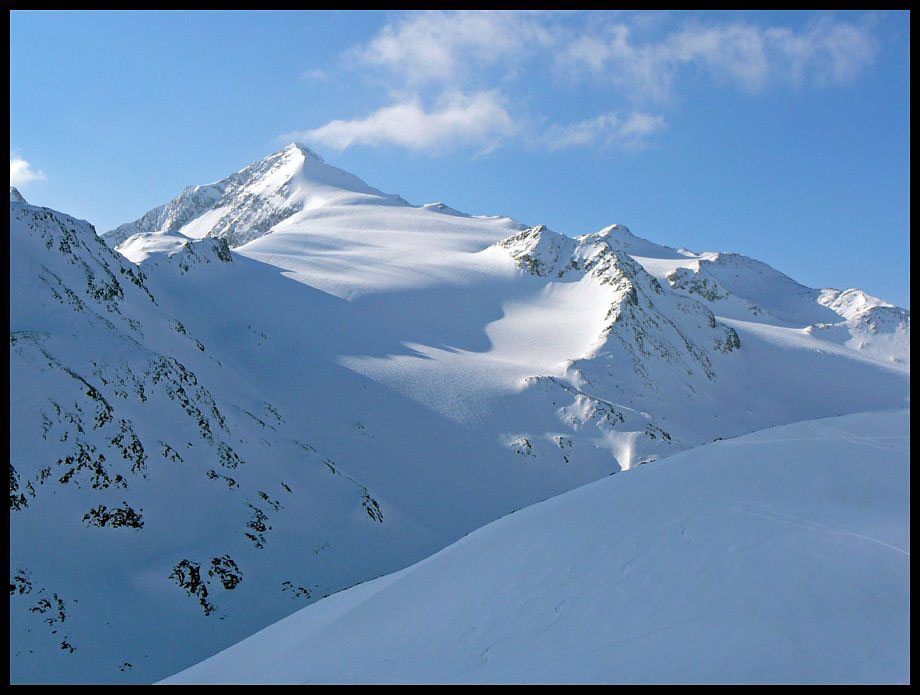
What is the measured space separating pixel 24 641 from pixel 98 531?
4051 mm

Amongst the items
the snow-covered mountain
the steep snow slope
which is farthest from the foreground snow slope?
the steep snow slope

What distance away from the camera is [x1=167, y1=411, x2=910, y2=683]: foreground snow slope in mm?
5016

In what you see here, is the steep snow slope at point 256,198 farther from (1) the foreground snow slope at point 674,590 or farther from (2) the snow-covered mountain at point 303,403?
(1) the foreground snow slope at point 674,590

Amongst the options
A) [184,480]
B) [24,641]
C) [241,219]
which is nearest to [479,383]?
[184,480]

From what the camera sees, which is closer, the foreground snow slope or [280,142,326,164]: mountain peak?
the foreground snow slope

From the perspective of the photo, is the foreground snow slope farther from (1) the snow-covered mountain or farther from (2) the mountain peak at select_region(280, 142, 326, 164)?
(2) the mountain peak at select_region(280, 142, 326, 164)

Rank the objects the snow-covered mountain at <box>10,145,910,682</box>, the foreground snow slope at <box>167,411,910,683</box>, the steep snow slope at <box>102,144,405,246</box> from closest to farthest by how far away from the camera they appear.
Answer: the foreground snow slope at <box>167,411,910,683</box>, the snow-covered mountain at <box>10,145,910,682</box>, the steep snow slope at <box>102,144,405,246</box>

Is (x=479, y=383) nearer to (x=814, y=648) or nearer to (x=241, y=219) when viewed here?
(x=814, y=648)

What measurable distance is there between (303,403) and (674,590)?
119 ft

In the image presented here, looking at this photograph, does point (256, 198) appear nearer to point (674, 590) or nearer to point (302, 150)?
point (302, 150)

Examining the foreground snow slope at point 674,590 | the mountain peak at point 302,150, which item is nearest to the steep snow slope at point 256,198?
the mountain peak at point 302,150

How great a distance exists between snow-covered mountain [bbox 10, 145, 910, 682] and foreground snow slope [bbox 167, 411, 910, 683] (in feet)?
35.0

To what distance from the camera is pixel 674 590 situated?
248 inches

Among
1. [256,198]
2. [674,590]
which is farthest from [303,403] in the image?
[256,198]
